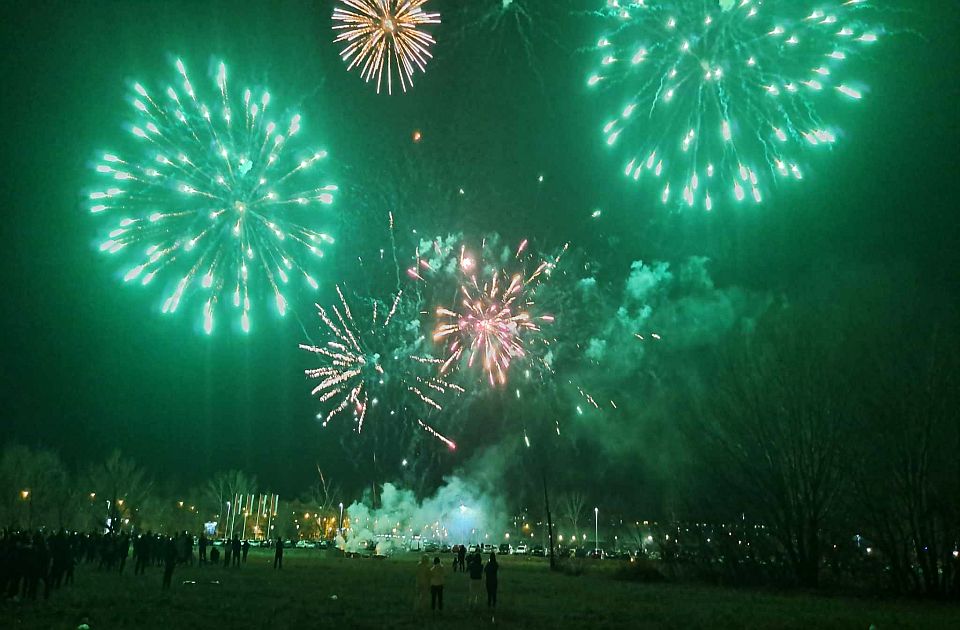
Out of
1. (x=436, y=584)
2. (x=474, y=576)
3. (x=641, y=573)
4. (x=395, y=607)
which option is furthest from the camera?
(x=641, y=573)

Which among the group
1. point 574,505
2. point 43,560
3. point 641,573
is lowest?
point 641,573

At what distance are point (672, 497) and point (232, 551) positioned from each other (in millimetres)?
23608

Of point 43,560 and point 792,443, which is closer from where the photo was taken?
point 43,560

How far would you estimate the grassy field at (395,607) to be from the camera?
1590 centimetres

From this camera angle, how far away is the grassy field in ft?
52.2

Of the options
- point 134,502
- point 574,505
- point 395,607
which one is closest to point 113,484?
point 134,502

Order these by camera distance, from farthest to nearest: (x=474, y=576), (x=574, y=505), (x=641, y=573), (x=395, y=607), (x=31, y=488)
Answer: (x=574, y=505) < (x=31, y=488) < (x=641, y=573) < (x=474, y=576) < (x=395, y=607)

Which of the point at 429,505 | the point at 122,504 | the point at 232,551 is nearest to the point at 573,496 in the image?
the point at 429,505

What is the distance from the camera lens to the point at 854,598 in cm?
2684

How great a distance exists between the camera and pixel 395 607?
1942 centimetres

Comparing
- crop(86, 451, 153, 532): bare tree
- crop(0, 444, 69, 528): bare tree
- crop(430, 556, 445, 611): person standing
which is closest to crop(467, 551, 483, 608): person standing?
crop(430, 556, 445, 611): person standing

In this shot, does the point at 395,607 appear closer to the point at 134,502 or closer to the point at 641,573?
the point at 641,573

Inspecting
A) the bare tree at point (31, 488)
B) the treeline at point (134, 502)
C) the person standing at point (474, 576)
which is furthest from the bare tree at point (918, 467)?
the bare tree at point (31, 488)

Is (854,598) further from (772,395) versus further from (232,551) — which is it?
(232,551)
